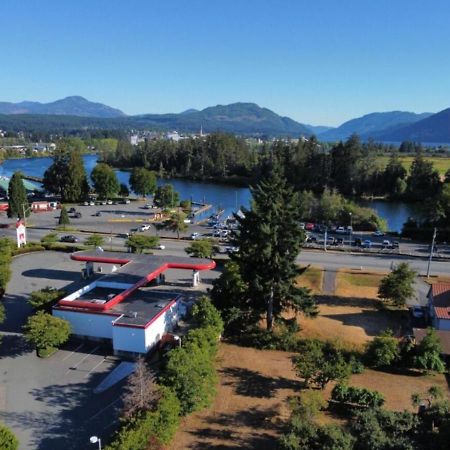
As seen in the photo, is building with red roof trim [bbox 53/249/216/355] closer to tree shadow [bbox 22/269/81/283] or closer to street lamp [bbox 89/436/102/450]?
tree shadow [bbox 22/269/81/283]

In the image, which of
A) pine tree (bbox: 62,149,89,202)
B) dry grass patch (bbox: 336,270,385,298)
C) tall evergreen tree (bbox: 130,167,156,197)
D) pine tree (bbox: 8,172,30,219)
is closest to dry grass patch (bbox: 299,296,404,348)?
dry grass patch (bbox: 336,270,385,298)

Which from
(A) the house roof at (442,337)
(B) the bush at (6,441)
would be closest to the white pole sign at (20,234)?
(B) the bush at (6,441)

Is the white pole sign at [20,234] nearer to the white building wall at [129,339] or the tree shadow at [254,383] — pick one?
the white building wall at [129,339]

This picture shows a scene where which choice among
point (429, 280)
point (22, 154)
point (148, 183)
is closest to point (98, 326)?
point (429, 280)

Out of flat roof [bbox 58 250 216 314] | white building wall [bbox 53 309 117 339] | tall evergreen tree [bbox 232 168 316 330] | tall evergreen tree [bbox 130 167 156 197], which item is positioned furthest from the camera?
tall evergreen tree [bbox 130 167 156 197]

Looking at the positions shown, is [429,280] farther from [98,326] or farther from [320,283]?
[98,326]

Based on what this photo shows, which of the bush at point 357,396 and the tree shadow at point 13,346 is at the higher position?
the bush at point 357,396

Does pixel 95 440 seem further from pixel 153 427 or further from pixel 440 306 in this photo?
pixel 440 306
